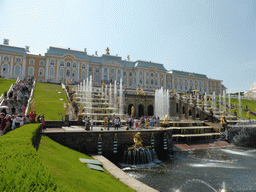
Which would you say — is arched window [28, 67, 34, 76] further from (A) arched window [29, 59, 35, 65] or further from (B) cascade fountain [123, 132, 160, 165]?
(B) cascade fountain [123, 132, 160, 165]

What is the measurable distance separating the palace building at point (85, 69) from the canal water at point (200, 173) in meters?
37.6

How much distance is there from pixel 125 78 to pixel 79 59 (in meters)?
18.9

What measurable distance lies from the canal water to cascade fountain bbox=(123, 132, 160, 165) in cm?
88

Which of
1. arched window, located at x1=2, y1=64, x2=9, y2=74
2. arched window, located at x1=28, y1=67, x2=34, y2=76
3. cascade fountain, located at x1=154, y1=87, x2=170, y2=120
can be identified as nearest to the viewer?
cascade fountain, located at x1=154, y1=87, x2=170, y2=120

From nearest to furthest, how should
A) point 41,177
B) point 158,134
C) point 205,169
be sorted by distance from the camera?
point 41,177
point 205,169
point 158,134

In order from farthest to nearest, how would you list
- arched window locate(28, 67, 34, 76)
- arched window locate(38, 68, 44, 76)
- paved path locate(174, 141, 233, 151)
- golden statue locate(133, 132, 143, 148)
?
arched window locate(38, 68, 44, 76) < arched window locate(28, 67, 34, 76) < paved path locate(174, 141, 233, 151) < golden statue locate(133, 132, 143, 148)

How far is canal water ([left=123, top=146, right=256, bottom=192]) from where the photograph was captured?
350 inches

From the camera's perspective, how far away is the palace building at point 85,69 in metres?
55.4

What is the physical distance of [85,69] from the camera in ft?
203

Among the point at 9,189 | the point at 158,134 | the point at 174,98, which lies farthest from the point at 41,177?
the point at 174,98

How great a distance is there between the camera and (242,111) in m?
38.4

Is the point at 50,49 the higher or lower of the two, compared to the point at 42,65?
higher

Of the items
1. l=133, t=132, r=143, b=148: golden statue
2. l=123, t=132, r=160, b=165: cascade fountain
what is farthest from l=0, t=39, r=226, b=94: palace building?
l=123, t=132, r=160, b=165: cascade fountain

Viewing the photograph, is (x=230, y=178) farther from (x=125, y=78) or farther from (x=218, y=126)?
(x=125, y=78)
